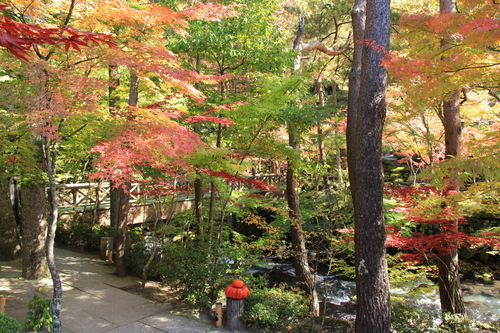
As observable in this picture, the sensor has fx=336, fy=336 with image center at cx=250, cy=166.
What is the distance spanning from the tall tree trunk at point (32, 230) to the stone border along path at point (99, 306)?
0.25 metres

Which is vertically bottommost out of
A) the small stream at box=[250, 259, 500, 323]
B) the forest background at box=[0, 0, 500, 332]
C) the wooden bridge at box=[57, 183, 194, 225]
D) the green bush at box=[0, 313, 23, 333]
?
the small stream at box=[250, 259, 500, 323]

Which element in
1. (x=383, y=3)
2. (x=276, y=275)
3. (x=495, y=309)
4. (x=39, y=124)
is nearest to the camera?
(x=39, y=124)

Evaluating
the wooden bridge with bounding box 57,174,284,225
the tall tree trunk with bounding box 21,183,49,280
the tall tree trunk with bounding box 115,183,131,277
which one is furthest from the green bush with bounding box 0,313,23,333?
the wooden bridge with bounding box 57,174,284,225

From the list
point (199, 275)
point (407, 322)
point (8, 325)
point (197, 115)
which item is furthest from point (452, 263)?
point (8, 325)

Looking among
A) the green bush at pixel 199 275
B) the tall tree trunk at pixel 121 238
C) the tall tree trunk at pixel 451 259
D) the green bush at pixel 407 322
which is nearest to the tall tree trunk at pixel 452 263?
the tall tree trunk at pixel 451 259

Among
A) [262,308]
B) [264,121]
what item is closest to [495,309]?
[262,308]

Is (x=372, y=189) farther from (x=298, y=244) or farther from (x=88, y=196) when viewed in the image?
(x=88, y=196)

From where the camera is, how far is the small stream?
836 cm

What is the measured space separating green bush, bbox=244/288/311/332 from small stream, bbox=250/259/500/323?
6.32 ft

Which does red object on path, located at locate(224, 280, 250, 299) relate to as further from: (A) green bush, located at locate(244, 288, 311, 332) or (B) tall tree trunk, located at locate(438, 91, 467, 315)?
(B) tall tree trunk, located at locate(438, 91, 467, 315)

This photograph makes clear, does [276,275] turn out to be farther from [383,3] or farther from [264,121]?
[383,3]

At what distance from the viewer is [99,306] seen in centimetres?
595

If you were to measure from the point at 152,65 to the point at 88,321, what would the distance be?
4.10 m

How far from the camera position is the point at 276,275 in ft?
37.1
